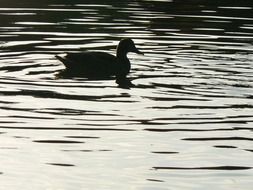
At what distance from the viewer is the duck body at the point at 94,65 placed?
20031 mm

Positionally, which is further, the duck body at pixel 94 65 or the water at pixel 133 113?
the duck body at pixel 94 65

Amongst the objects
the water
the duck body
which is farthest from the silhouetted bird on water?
the water

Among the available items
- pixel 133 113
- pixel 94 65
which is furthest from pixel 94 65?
pixel 133 113

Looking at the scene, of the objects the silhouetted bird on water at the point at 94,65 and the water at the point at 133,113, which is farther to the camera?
the silhouetted bird on water at the point at 94,65

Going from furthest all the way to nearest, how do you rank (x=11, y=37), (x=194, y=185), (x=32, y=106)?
(x=11, y=37)
(x=32, y=106)
(x=194, y=185)

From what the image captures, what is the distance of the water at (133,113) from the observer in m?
11.7

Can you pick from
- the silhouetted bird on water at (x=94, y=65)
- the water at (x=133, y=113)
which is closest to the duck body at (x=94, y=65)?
the silhouetted bird on water at (x=94, y=65)

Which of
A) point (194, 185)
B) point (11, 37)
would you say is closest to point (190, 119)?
point (194, 185)

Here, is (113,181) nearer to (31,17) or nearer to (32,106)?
(32,106)

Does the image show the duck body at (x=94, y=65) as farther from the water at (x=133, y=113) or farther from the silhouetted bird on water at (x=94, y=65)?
the water at (x=133, y=113)

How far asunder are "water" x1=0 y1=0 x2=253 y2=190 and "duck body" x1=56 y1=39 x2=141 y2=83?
0.34 m

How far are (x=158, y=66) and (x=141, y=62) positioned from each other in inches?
64.8

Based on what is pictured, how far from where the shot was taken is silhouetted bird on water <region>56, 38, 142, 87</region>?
20031mm

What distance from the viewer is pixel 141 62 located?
22031mm
